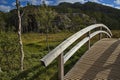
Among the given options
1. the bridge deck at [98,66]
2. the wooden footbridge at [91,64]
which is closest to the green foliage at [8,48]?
the bridge deck at [98,66]

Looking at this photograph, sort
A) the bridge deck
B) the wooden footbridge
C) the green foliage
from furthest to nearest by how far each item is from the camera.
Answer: the green foliage, the bridge deck, the wooden footbridge

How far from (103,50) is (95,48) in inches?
22.7

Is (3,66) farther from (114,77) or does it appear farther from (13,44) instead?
(114,77)

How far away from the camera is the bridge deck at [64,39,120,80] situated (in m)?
7.34

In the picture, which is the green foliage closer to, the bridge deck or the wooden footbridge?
the bridge deck

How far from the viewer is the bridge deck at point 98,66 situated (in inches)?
289

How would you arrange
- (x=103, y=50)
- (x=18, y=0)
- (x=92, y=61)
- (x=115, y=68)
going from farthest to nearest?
(x=18, y=0) < (x=103, y=50) < (x=92, y=61) < (x=115, y=68)

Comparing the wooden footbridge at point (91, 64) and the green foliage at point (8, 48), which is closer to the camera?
the wooden footbridge at point (91, 64)

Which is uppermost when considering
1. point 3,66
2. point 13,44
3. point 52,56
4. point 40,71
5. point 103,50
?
point 52,56

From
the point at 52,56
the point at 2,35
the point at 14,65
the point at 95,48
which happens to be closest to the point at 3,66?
the point at 14,65

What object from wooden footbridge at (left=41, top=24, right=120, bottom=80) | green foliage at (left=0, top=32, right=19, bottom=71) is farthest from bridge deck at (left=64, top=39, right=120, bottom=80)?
green foliage at (left=0, top=32, right=19, bottom=71)

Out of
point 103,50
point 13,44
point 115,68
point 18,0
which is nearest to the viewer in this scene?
point 115,68

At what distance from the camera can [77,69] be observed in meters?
8.01

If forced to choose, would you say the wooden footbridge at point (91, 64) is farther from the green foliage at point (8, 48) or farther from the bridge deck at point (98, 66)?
the green foliage at point (8, 48)
